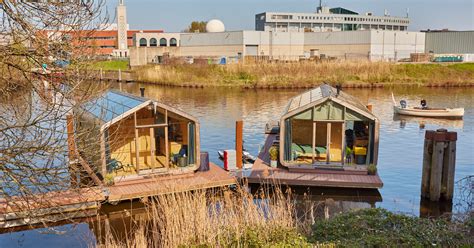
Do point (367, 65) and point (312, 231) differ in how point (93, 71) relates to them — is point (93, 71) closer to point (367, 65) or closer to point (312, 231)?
point (312, 231)

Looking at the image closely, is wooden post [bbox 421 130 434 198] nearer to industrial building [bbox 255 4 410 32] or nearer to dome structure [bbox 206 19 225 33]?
dome structure [bbox 206 19 225 33]

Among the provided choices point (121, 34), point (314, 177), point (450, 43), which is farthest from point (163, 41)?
point (314, 177)

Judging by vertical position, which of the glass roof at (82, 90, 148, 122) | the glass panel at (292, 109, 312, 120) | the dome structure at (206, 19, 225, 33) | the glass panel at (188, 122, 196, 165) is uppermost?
the dome structure at (206, 19, 225, 33)

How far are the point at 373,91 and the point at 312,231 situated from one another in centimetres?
4238

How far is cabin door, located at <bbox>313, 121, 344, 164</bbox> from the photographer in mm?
18016

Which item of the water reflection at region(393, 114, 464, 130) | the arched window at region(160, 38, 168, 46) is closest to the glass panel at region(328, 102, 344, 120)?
the water reflection at region(393, 114, 464, 130)

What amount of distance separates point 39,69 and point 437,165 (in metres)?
12.6

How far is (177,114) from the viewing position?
55.5 ft

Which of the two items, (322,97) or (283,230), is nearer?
(283,230)

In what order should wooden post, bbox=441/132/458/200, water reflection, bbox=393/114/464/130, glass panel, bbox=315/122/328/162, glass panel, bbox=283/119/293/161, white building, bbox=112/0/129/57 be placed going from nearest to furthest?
wooden post, bbox=441/132/458/200 → glass panel, bbox=283/119/293/161 → glass panel, bbox=315/122/328/162 → water reflection, bbox=393/114/464/130 → white building, bbox=112/0/129/57

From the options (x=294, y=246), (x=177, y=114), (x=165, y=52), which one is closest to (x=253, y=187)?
(x=177, y=114)

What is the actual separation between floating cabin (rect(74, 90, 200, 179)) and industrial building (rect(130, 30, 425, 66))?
56046mm

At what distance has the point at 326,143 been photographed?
18750 millimetres

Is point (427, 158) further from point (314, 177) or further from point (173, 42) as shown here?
point (173, 42)
